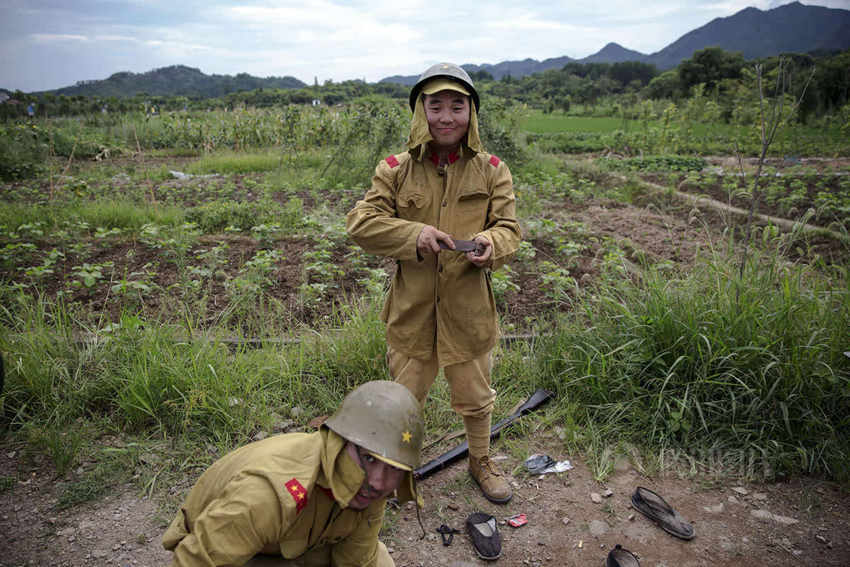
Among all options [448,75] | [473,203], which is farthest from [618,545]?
[448,75]

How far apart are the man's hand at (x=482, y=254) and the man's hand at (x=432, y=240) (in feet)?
0.30

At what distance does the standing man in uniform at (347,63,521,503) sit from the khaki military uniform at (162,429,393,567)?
83 cm

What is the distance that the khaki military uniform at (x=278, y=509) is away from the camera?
137 centimetres

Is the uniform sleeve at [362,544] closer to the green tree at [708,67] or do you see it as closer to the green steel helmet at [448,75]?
the green steel helmet at [448,75]

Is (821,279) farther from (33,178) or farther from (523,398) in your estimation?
(33,178)

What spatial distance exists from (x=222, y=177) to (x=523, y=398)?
29.1 feet

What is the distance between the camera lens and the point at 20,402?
3.03m

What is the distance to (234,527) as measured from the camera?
1.38 meters

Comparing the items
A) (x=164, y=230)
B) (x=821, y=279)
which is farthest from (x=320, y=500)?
(x=164, y=230)

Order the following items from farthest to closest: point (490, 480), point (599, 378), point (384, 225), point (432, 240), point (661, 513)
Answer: point (599, 378), point (490, 480), point (661, 513), point (384, 225), point (432, 240)

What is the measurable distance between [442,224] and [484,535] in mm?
1495

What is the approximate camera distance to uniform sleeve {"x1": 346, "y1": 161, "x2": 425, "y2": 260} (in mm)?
2195

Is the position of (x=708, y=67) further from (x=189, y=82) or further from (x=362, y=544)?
(x=189, y=82)

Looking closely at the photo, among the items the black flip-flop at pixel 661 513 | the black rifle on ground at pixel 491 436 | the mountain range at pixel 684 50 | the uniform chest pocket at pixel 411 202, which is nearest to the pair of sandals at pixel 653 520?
the black flip-flop at pixel 661 513
